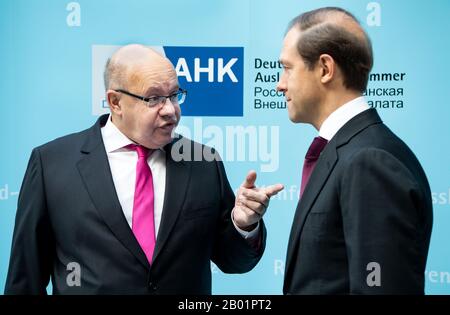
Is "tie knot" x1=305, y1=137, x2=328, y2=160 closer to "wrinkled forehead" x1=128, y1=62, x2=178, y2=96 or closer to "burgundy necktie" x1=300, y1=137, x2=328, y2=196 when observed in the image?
"burgundy necktie" x1=300, y1=137, x2=328, y2=196

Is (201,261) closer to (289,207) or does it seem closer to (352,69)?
(352,69)

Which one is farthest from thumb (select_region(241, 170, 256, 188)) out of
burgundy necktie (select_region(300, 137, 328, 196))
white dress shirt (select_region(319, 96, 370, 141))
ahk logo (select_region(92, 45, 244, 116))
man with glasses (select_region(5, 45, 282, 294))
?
ahk logo (select_region(92, 45, 244, 116))

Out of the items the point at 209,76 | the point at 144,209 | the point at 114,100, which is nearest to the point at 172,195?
the point at 144,209

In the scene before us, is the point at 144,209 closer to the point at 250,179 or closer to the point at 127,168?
the point at 127,168

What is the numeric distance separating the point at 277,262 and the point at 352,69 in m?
1.74

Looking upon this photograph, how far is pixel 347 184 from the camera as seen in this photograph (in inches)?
68.7

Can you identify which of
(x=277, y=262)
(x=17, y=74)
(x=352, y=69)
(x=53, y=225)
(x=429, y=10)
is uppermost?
(x=429, y=10)

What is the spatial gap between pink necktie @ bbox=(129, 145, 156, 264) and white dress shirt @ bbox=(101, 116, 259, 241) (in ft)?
0.07

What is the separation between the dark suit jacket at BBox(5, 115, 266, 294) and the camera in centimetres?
222

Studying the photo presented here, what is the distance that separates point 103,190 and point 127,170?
142 millimetres

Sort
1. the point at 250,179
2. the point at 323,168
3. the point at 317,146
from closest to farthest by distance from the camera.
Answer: the point at 323,168
the point at 317,146
the point at 250,179

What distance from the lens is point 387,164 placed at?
5.58 ft

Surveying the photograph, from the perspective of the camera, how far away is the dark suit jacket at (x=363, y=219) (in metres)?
1.68

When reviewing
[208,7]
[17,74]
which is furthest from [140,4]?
[17,74]
